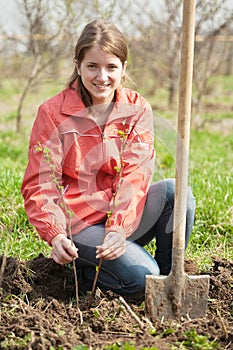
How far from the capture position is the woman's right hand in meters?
2.49

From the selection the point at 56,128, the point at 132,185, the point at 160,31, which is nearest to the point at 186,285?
the point at 132,185

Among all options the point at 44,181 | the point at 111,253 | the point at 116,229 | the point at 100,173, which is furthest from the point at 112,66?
the point at 111,253

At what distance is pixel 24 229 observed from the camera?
3801mm

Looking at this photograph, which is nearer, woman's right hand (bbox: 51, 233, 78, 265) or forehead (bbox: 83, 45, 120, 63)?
woman's right hand (bbox: 51, 233, 78, 265)

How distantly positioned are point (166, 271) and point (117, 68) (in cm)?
113

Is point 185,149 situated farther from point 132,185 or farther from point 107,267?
point 107,267

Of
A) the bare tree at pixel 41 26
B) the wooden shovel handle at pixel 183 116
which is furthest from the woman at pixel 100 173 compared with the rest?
the bare tree at pixel 41 26

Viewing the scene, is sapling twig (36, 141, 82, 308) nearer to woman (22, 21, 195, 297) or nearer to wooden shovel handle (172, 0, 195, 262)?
woman (22, 21, 195, 297)

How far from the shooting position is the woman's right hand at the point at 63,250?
2490mm

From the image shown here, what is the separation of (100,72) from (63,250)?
0.91 meters

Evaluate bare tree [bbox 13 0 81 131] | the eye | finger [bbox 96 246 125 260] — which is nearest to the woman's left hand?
finger [bbox 96 246 125 260]

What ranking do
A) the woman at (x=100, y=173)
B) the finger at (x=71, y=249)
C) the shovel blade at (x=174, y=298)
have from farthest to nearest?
the woman at (x=100, y=173), the shovel blade at (x=174, y=298), the finger at (x=71, y=249)

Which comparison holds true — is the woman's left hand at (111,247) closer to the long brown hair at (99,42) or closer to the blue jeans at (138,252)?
the blue jeans at (138,252)

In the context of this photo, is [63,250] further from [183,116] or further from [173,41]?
[173,41]
